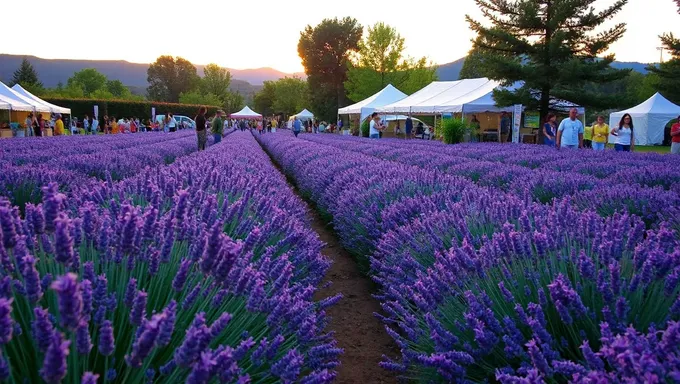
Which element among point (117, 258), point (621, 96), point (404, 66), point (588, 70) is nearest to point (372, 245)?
point (117, 258)

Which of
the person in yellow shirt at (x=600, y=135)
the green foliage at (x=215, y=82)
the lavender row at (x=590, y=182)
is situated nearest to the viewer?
the lavender row at (x=590, y=182)

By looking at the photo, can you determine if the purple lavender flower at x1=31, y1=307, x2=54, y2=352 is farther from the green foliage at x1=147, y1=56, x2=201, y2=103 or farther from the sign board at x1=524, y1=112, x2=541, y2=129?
the green foliage at x1=147, y1=56, x2=201, y2=103

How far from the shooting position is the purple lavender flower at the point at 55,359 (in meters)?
1.03

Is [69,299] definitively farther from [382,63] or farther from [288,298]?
[382,63]

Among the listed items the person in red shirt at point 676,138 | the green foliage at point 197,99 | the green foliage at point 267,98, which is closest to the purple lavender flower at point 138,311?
the person in red shirt at point 676,138

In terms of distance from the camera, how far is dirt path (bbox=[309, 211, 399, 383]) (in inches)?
134

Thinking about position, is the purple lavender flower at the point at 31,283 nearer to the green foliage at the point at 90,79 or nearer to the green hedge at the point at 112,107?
the green hedge at the point at 112,107

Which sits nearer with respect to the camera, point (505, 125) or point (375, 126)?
point (375, 126)

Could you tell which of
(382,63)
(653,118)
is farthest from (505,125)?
(382,63)

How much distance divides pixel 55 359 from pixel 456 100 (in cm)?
2636

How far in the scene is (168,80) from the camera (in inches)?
5389

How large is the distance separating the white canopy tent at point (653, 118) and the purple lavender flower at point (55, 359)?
1482 inches

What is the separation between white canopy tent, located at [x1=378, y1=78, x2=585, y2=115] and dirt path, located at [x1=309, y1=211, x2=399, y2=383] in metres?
19.2

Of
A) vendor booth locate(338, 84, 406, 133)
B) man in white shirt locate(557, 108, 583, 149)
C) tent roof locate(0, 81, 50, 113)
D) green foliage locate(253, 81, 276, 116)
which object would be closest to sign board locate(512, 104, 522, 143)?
man in white shirt locate(557, 108, 583, 149)
